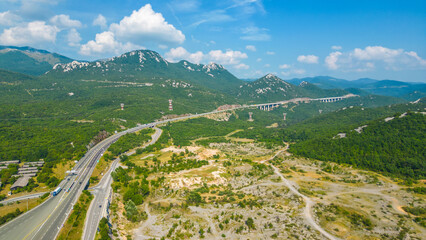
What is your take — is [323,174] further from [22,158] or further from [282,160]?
[22,158]

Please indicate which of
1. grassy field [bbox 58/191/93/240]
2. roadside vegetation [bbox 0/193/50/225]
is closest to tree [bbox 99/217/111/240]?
grassy field [bbox 58/191/93/240]

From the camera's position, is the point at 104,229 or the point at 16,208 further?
the point at 16,208

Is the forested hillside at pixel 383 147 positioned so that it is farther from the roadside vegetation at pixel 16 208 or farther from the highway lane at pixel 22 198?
the highway lane at pixel 22 198

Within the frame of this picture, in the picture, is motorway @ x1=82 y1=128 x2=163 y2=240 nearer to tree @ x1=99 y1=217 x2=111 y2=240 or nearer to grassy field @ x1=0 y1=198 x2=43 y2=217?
tree @ x1=99 y1=217 x2=111 y2=240

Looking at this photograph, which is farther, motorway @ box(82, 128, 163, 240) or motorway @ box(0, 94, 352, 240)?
motorway @ box(82, 128, 163, 240)

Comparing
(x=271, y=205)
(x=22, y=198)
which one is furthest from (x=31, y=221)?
(x=271, y=205)

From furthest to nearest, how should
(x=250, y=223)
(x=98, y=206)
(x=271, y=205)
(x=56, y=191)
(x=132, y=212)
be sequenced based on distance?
1. (x=56, y=191)
2. (x=271, y=205)
3. (x=98, y=206)
4. (x=132, y=212)
5. (x=250, y=223)

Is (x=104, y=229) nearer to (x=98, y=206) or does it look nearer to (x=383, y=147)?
(x=98, y=206)

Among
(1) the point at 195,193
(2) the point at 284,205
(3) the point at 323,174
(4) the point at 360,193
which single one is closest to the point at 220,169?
(1) the point at 195,193

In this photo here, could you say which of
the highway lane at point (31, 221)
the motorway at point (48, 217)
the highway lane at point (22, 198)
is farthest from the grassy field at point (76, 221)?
the highway lane at point (22, 198)
